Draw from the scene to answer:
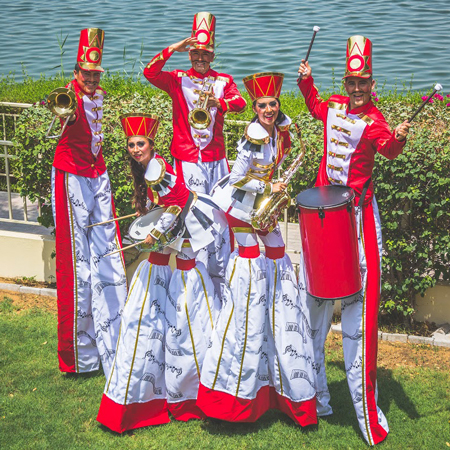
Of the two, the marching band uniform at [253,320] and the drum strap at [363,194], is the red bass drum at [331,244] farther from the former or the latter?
the marching band uniform at [253,320]

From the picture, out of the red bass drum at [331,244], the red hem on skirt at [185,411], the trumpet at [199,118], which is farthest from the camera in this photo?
the trumpet at [199,118]

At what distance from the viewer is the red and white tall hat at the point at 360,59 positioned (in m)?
5.03

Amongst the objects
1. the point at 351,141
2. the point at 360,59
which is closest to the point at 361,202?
the point at 351,141

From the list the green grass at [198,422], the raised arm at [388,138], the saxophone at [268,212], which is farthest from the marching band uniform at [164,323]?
the raised arm at [388,138]

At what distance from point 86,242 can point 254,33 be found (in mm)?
15349

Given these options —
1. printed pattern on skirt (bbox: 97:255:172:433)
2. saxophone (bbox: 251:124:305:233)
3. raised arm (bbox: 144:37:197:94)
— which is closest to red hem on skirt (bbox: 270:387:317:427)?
printed pattern on skirt (bbox: 97:255:172:433)

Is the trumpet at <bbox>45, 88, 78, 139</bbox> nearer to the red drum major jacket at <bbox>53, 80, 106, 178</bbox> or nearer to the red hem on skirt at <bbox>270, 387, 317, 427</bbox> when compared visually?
the red drum major jacket at <bbox>53, 80, 106, 178</bbox>

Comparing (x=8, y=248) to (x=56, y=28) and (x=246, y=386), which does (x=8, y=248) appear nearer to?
(x=246, y=386)

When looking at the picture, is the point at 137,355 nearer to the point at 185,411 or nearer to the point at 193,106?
the point at 185,411

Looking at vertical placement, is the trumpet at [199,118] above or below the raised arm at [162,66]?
below

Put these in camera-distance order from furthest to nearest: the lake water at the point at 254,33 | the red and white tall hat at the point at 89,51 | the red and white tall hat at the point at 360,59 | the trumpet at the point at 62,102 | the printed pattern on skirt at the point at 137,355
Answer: the lake water at the point at 254,33 < the red and white tall hat at the point at 89,51 < the trumpet at the point at 62,102 < the printed pattern on skirt at the point at 137,355 < the red and white tall hat at the point at 360,59

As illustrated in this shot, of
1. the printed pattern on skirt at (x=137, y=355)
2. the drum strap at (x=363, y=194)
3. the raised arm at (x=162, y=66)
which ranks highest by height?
the raised arm at (x=162, y=66)

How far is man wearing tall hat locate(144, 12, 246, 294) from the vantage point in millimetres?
6129

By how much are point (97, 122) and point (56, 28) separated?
17.4 m
